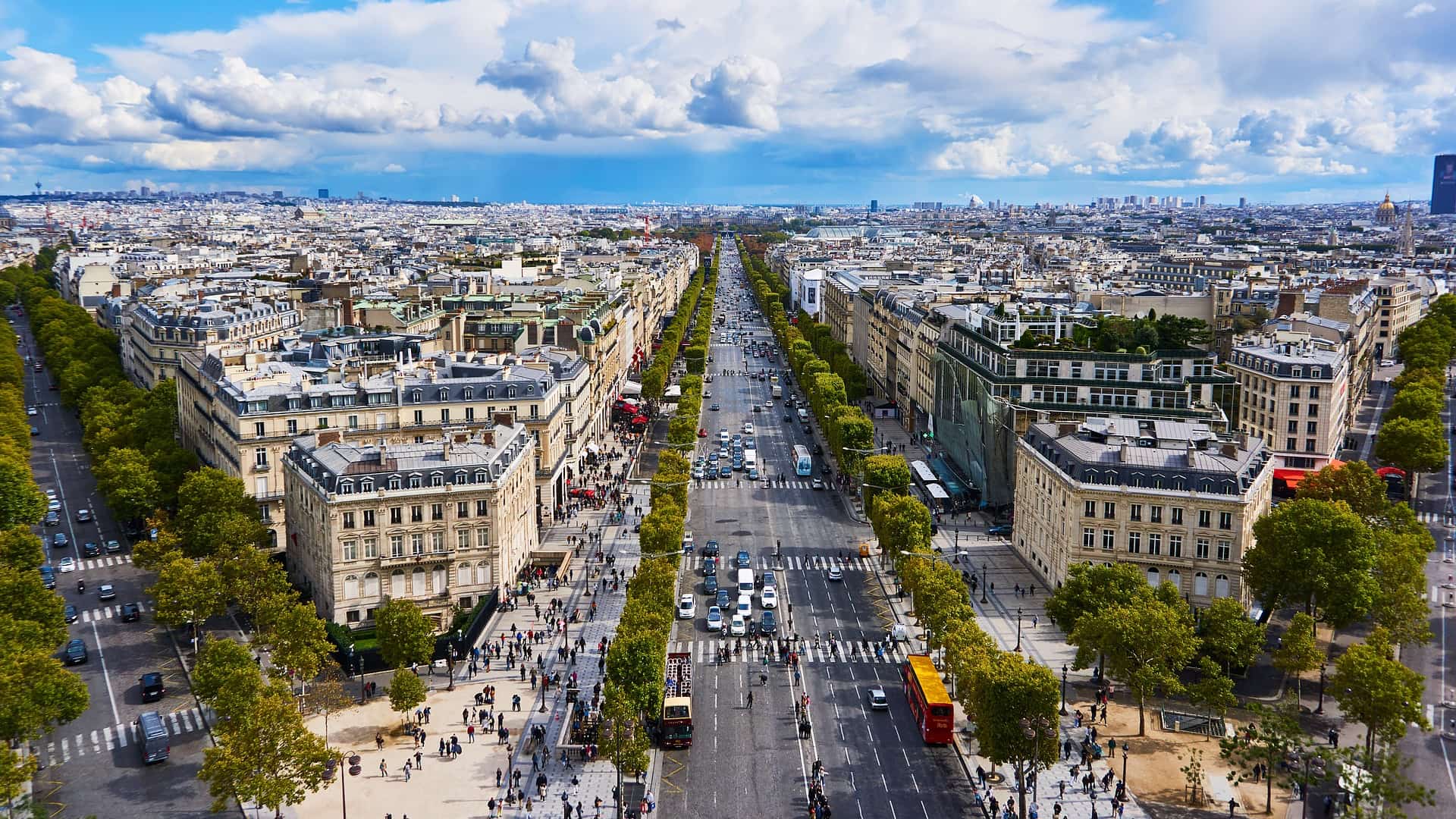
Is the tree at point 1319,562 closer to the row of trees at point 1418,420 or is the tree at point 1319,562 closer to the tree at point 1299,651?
the tree at point 1299,651

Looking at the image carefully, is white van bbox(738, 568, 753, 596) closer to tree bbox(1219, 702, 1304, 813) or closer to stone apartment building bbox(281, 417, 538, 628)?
stone apartment building bbox(281, 417, 538, 628)

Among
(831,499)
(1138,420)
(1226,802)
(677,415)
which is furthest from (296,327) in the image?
(1226,802)

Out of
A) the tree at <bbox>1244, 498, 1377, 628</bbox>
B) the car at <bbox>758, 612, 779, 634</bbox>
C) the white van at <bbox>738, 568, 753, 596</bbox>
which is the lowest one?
the car at <bbox>758, 612, 779, 634</bbox>

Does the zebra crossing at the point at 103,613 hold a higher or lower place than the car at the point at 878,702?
higher

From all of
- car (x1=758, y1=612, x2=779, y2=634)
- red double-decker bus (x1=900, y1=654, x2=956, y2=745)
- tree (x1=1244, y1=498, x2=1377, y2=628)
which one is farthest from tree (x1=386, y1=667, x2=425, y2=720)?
tree (x1=1244, y1=498, x2=1377, y2=628)

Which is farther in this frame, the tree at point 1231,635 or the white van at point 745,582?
the white van at point 745,582

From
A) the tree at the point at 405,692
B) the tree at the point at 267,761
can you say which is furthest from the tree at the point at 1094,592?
the tree at the point at 267,761

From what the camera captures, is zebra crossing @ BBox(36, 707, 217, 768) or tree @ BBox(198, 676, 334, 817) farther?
zebra crossing @ BBox(36, 707, 217, 768)
